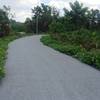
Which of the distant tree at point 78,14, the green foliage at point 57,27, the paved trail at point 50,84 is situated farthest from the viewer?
the distant tree at point 78,14

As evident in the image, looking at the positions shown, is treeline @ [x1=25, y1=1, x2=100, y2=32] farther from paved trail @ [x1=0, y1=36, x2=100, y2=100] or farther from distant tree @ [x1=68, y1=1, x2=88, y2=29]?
paved trail @ [x1=0, y1=36, x2=100, y2=100]

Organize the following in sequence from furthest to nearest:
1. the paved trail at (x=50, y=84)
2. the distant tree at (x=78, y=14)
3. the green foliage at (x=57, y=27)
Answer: the distant tree at (x=78, y=14), the green foliage at (x=57, y=27), the paved trail at (x=50, y=84)

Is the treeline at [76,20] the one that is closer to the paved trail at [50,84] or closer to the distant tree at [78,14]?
the distant tree at [78,14]

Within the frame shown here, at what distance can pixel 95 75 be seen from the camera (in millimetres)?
12578

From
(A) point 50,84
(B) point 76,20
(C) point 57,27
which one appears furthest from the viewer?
(B) point 76,20

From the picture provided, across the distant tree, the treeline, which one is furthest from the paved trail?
the distant tree

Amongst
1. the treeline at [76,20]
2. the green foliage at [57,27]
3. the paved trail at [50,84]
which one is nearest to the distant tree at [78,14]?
the treeline at [76,20]

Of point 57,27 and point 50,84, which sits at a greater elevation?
point 50,84

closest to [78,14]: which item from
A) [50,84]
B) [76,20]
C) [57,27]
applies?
[76,20]

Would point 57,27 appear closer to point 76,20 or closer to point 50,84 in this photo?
point 76,20

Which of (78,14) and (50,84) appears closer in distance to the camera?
(50,84)

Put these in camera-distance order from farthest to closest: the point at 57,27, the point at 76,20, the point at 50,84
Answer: the point at 76,20
the point at 57,27
the point at 50,84

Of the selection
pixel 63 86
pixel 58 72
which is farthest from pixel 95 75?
pixel 63 86

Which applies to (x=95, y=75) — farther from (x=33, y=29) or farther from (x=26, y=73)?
(x=33, y=29)
